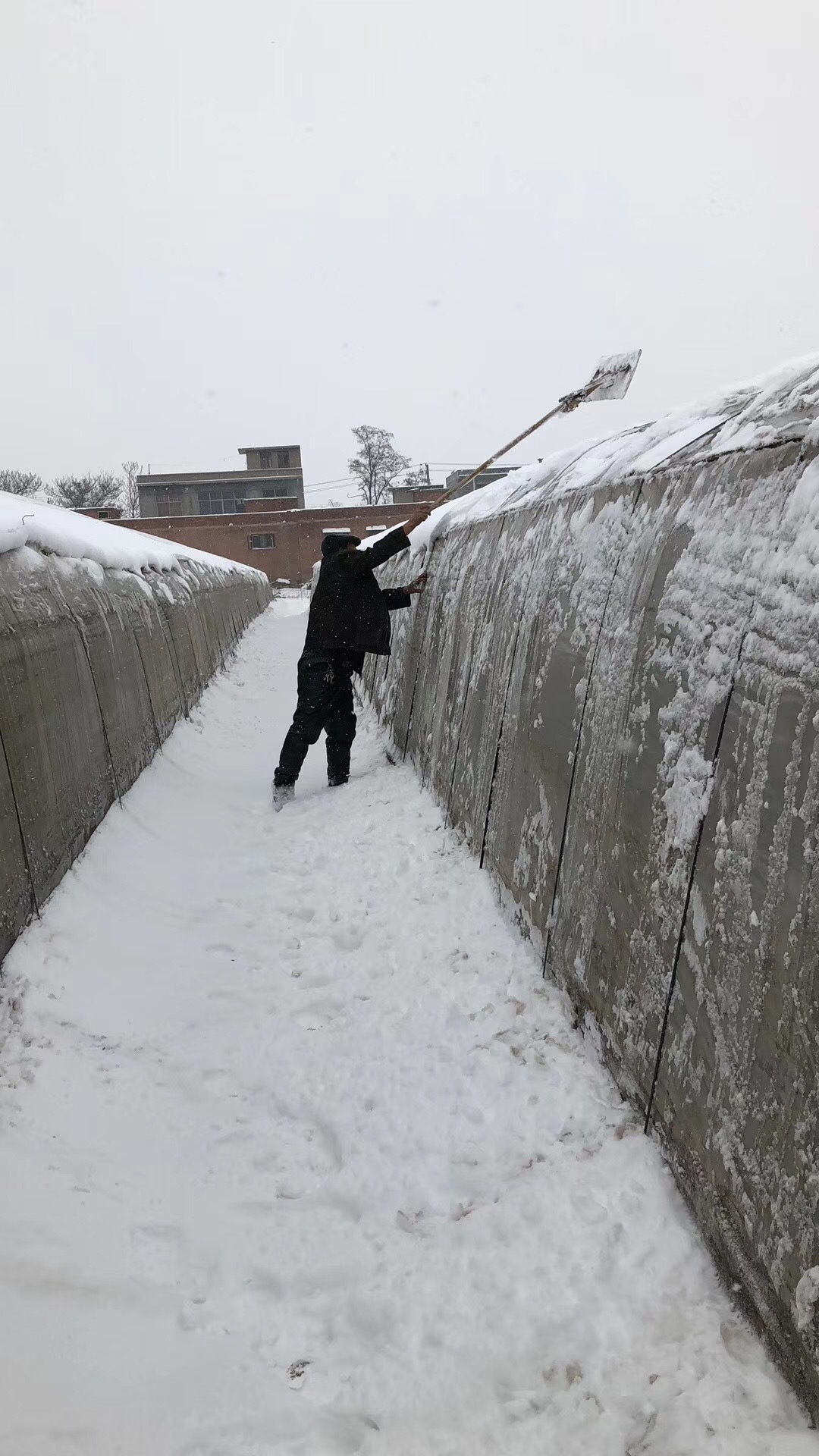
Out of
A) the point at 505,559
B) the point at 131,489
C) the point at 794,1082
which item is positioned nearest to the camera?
the point at 794,1082

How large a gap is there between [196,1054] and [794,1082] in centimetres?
221

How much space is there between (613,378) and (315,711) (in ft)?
10.4

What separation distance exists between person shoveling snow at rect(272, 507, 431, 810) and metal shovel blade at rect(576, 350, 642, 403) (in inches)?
65.4

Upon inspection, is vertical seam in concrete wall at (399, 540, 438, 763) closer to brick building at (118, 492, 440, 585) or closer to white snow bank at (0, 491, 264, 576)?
white snow bank at (0, 491, 264, 576)

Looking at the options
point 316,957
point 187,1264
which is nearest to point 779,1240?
point 187,1264

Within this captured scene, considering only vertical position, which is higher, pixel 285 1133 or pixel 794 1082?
pixel 794 1082

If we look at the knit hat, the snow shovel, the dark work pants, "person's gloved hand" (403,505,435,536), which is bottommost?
the dark work pants

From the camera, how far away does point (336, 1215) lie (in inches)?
92.0

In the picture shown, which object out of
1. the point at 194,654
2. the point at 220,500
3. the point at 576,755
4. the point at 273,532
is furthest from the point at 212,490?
the point at 576,755

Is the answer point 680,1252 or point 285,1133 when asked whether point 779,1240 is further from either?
point 285,1133

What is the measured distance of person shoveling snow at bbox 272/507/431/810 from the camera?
598 cm

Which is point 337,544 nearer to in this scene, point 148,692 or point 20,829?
point 148,692

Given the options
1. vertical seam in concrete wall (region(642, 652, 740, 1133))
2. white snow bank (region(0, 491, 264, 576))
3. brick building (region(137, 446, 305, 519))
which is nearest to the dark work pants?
white snow bank (region(0, 491, 264, 576))

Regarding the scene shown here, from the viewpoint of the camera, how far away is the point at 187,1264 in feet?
7.12
